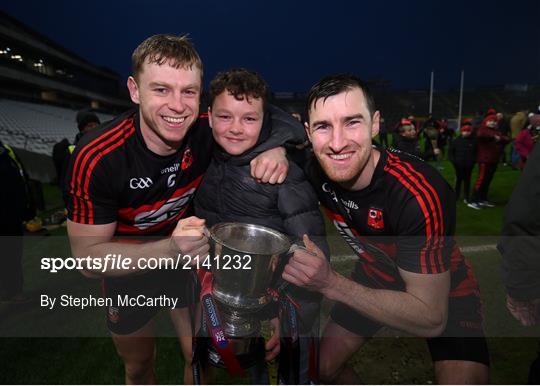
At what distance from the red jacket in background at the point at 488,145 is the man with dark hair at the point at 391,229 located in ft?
20.5

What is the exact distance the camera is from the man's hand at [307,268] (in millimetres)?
1735

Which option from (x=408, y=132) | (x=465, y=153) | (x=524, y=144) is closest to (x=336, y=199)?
(x=408, y=132)

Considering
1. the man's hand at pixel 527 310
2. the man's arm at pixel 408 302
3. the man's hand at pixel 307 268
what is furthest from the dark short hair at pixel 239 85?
the man's hand at pixel 527 310

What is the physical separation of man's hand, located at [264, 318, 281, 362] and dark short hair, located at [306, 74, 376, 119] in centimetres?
124

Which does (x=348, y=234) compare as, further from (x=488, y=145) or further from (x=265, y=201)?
(x=488, y=145)

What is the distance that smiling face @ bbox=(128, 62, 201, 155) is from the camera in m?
2.19

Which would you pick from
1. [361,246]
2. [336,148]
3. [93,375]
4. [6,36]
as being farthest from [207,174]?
[6,36]

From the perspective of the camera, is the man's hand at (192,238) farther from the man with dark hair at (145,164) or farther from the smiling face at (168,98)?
the smiling face at (168,98)

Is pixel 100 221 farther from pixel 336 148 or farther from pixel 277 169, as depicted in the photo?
pixel 336 148

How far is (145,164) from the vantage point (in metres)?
2.34

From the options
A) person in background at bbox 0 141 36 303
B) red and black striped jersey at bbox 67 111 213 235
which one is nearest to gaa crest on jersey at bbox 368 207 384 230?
red and black striped jersey at bbox 67 111 213 235

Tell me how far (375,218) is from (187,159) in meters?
1.33

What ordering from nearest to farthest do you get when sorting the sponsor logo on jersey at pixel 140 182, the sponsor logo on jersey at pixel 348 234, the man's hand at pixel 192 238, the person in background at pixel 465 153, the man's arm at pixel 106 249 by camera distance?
1. the man's hand at pixel 192 238
2. the man's arm at pixel 106 249
3. the sponsor logo on jersey at pixel 140 182
4. the sponsor logo on jersey at pixel 348 234
5. the person in background at pixel 465 153

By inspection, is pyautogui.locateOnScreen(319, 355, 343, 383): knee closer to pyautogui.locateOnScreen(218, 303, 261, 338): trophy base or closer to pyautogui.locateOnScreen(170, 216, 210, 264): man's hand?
pyautogui.locateOnScreen(218, 303, 261, 338): trophy base
